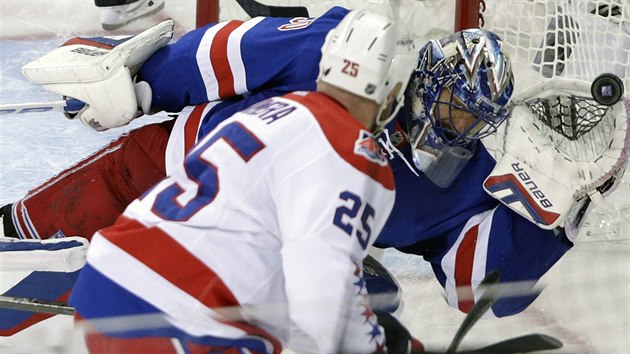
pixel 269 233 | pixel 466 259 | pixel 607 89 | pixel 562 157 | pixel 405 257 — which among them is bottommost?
pixel 405 257

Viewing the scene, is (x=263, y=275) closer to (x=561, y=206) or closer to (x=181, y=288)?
(x=181, y=288)

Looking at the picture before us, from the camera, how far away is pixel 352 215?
189cm

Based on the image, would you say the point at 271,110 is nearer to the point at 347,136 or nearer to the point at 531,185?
the point at 347,136

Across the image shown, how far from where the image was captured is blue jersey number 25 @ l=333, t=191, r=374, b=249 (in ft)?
6.15

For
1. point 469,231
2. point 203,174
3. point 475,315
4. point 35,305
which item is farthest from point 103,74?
point 475,315

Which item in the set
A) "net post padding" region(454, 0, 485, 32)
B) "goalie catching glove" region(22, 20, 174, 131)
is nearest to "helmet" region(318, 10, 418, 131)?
"goalie catching glove" region(22, 20, 174, 131)

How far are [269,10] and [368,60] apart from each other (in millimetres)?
1679

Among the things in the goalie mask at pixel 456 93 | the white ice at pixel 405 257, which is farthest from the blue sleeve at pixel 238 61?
the white ice at pixel 405 257

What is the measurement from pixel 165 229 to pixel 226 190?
0.13 meters

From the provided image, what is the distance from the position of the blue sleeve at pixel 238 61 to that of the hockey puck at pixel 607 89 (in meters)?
0.59

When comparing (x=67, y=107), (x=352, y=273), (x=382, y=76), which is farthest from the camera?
(x=67, y=107)

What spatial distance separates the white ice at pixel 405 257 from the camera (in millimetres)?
2219

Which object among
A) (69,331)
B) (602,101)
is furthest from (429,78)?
(69,331)

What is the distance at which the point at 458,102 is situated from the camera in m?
2.50
